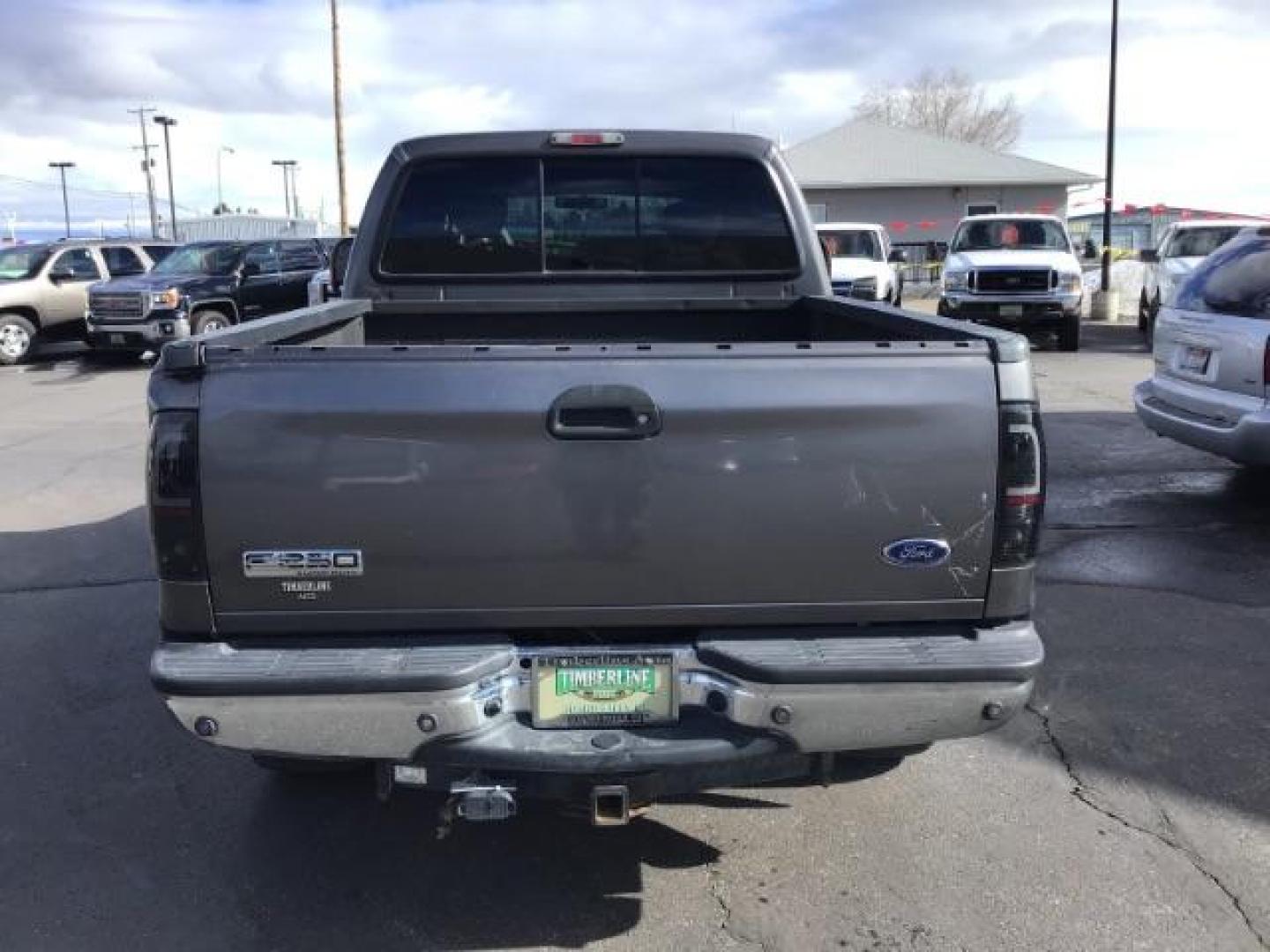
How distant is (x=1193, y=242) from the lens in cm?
1783

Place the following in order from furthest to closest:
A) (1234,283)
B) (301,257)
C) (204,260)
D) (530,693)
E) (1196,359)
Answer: (301,257) < (204,260) < (1196,359) < (1234,283) < (530,693)

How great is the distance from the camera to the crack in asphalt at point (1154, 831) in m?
3.24

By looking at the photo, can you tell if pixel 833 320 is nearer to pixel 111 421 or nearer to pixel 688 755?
pixel 688 755

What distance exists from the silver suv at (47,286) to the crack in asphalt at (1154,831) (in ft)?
60.1

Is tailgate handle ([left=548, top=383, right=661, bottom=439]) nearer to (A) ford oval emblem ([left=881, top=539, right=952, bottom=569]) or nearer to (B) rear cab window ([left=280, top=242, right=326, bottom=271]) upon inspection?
(A) ford oval emblem ([left=881, top=539, right=952, bottom=569])

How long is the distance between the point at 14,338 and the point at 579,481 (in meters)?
18.5

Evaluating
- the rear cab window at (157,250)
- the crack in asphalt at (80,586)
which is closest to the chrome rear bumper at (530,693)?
the crack in asphalt at (80,586)

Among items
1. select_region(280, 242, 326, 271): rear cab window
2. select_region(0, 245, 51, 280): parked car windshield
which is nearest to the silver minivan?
select_region(280, 242, 326, 271): rear cab window

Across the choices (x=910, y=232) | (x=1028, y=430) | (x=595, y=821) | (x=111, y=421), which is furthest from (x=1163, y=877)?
(x=910, y=232)

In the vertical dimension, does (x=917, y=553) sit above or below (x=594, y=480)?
below

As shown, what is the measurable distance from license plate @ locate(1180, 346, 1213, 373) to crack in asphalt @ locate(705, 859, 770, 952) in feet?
18.3

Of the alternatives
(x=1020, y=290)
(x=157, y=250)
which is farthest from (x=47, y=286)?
(x=1020, y=290)

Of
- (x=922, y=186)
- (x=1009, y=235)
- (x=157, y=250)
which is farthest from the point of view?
(x=922, y=186)

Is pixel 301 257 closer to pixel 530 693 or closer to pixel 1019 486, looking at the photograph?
pixel 530 693
